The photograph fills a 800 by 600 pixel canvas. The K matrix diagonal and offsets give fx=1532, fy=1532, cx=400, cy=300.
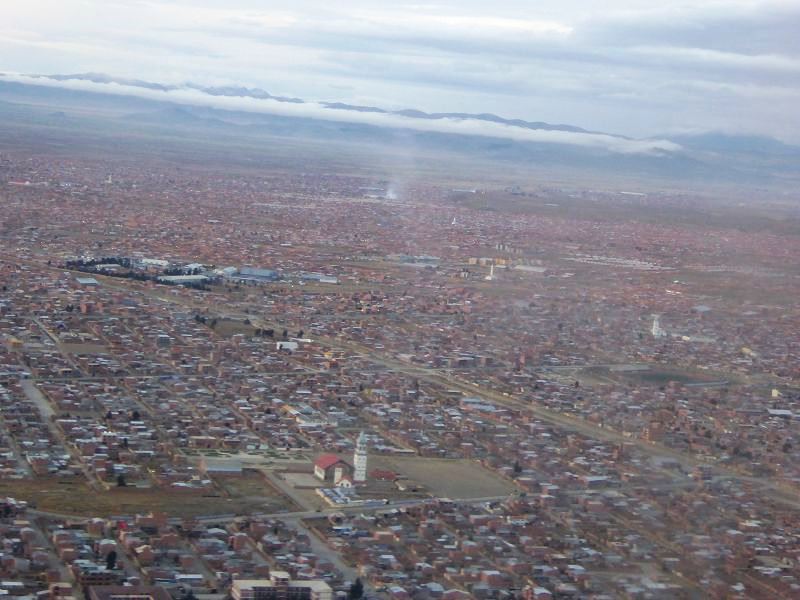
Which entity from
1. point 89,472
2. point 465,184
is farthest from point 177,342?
point 465,184

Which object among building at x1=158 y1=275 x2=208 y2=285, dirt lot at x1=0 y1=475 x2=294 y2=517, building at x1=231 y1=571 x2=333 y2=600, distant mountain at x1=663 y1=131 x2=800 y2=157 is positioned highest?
distant mountain at x1=663 y1=131 x2=800 y2=157

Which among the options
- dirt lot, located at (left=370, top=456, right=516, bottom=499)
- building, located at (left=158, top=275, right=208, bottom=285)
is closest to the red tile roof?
dirt lot, located at (left=370, top=456, right=516, bottom=499)

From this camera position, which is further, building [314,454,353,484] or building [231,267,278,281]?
building [231,267,278,281]

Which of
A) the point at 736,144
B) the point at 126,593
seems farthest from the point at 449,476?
the point at 736,144

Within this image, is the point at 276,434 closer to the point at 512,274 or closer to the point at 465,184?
the point at 512,274

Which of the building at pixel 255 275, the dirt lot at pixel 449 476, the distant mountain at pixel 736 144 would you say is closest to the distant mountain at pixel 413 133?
the distant mountain at pixel 736 144

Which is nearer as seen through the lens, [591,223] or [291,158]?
[591,223]

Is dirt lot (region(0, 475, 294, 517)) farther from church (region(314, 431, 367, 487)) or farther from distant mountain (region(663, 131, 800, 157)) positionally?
distant mountain (region(663, 131, 800, 157))

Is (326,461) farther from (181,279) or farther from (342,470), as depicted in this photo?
(181,279)
